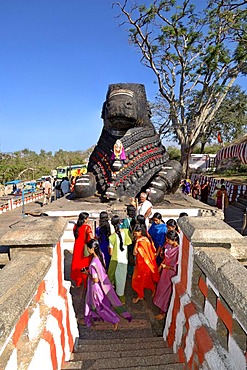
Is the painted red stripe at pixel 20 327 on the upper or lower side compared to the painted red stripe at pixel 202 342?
upper

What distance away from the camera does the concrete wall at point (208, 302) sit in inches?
61.2

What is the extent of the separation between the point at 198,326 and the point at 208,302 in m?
0.20

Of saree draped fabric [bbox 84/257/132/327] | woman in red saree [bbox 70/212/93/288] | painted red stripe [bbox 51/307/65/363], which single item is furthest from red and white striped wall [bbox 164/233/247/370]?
woman in red saree [bbox 70/212/93/288]

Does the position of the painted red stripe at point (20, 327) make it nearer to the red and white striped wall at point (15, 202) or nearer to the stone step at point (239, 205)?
the stone step at point (239, 205)

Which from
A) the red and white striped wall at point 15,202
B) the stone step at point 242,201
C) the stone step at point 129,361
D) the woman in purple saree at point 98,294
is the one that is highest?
the woman in purple saree at point 98,294

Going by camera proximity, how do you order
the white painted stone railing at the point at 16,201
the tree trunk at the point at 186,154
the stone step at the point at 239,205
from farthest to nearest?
the tree trunk at the point at 186,154, the white painted stone railing at the point at 16,201, the stone step at the point at 239,205

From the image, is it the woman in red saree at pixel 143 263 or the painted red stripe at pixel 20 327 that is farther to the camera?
the woman in red saree at pixel 143 263

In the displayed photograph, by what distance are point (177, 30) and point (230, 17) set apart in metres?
7.69

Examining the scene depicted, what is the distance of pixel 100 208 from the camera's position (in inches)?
215

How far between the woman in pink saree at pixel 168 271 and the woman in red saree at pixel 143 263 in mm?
235

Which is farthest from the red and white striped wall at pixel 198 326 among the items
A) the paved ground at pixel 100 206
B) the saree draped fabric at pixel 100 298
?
the paved ground at pixel 100 206

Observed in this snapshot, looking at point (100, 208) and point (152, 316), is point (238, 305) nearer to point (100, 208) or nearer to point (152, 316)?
point (152, 316)

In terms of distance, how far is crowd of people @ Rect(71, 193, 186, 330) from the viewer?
9.71 feet

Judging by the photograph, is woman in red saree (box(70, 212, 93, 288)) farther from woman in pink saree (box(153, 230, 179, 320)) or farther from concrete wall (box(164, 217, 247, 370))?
concrete wall (box(164, 217, 247, 370))
